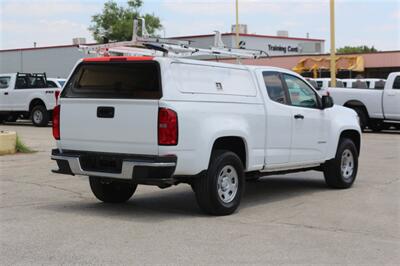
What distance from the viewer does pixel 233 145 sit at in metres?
7.89

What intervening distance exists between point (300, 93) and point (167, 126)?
9.81 feet

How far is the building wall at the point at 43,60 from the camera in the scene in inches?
1992

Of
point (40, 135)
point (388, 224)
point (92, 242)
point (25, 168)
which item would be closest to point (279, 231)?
point (388, 224)

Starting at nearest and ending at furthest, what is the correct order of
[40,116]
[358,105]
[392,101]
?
[392,101], [358,105], [40,116]

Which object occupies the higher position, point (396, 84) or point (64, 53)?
point (64, 53)

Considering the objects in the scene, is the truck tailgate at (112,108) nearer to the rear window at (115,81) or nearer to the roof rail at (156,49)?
the rear window at (115,81)

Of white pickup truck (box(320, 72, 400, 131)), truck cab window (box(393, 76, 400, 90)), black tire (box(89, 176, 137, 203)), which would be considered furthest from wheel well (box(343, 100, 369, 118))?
black tire (box(89, 176, 137, 203))

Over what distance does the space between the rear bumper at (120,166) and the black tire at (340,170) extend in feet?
11.6

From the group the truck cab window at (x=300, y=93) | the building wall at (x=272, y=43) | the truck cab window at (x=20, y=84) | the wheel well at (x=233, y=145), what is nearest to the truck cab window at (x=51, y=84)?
the truck cab window at (x=20, y=84)

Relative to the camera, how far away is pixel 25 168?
463 inches

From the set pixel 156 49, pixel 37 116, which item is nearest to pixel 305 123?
pixel 156 49

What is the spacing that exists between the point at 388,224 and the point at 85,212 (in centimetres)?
363

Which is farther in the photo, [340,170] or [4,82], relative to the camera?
[4,82]

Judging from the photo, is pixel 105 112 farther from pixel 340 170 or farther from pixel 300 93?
pixel 340 170
